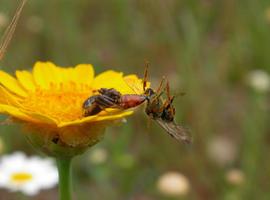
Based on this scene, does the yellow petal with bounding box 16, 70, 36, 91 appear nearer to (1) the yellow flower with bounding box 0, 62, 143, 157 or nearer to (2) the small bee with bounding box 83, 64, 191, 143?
(1) the yellow flower with bounding box 0, 62, 143, 157

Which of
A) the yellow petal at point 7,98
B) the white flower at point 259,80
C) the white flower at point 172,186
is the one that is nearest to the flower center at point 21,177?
the white flower at point 172,186

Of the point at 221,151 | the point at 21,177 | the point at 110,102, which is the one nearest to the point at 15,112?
the point at 110,102

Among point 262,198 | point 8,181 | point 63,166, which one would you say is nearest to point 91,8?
point 262,198

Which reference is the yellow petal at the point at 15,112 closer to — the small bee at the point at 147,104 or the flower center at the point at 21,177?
the small bee at the point at 147,104

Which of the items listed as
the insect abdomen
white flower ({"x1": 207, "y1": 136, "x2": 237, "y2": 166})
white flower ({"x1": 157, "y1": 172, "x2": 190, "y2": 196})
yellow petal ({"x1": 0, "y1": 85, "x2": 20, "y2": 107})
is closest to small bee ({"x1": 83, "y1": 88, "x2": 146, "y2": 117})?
the insect abdomen

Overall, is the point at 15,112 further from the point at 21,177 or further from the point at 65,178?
the point at 21,177

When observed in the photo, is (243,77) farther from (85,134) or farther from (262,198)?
(85,134)
